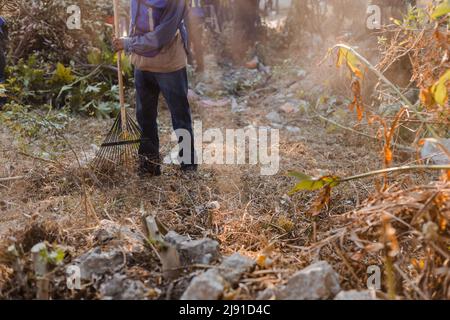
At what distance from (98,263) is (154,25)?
Answer: 1.93m

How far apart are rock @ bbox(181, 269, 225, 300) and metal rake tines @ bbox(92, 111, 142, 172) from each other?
2038 mm

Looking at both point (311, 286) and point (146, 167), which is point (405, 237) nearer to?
point (311, 286)

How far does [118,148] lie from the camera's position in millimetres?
3773

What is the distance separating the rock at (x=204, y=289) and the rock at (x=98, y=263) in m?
0.42

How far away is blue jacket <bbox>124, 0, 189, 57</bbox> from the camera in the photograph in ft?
11.2

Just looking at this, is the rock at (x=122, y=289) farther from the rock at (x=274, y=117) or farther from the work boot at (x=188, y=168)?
the rock at (x=274, y=117)

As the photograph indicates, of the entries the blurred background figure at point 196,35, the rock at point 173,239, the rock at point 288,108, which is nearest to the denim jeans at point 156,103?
the rock at point 173,239

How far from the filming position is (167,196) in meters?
3.51

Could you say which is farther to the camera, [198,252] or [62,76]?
[62,76]

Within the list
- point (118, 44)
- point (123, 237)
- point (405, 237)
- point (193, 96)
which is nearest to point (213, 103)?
point (193, 96)

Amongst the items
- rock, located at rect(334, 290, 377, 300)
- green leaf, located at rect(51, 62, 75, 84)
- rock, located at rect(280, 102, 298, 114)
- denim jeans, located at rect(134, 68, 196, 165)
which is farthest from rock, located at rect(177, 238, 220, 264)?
green leaf, located at rect(51, 62, 75, 84)

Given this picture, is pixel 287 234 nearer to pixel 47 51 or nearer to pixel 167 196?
pixel 167 196

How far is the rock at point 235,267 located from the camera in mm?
2025
